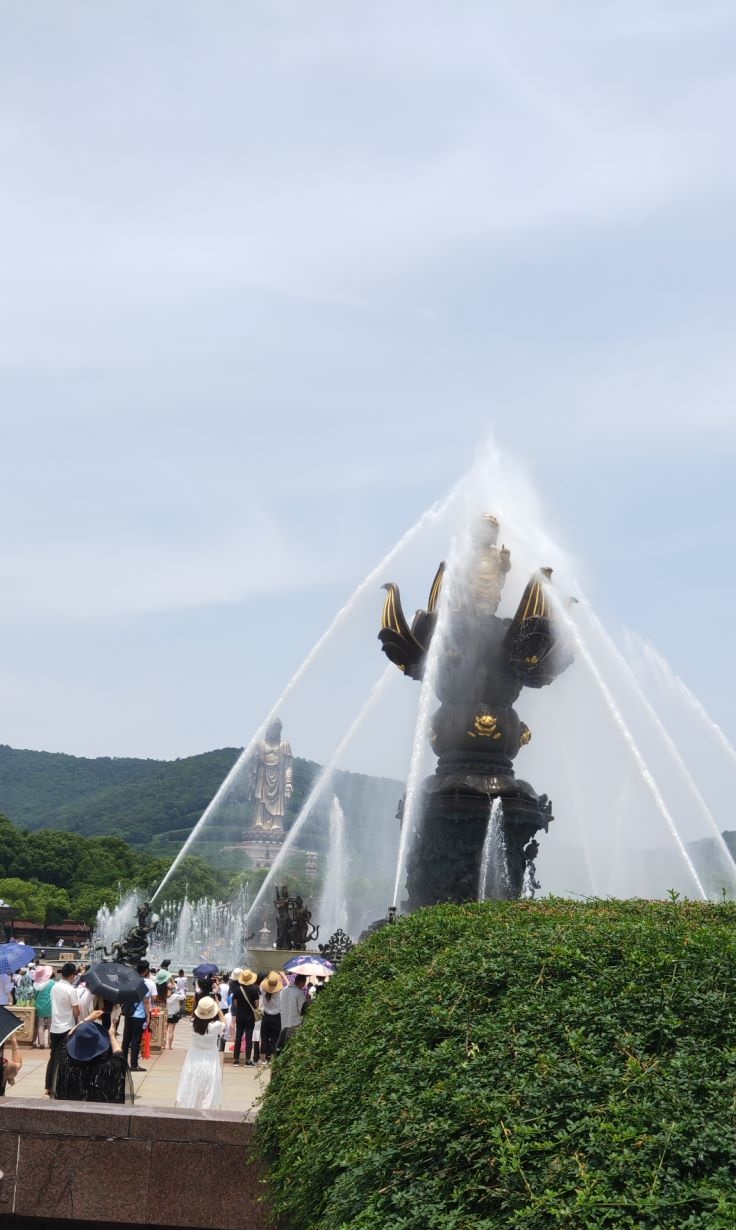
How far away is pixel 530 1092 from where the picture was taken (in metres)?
5.84

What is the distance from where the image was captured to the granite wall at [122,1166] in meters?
8.69

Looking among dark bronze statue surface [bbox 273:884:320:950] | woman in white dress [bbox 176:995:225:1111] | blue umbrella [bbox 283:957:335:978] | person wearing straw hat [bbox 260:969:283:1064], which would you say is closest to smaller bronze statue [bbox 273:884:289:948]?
dark bronze statue surface [bbox 273:884:320:950]

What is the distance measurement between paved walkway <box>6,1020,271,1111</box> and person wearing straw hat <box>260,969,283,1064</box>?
1.55 feet

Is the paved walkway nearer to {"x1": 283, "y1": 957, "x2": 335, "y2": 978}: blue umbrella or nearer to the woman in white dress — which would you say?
the woman in white dress

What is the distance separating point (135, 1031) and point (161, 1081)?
1.11 meters

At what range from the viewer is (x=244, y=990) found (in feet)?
65.2

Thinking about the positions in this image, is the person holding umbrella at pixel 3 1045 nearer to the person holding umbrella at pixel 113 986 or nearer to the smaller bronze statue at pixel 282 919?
the person holding umbrella at pixel 113 986

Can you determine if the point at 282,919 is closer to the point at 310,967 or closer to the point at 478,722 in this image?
the point at 478,722

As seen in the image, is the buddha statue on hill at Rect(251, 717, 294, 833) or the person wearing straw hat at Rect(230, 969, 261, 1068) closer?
the person wearing straw hat at Rect(230, 969, 261, 1068)

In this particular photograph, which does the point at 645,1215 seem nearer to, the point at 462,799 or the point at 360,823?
the point at 462,799

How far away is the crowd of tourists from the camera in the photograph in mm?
10406

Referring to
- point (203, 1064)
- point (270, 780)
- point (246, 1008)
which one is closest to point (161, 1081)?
point (246, 1008)

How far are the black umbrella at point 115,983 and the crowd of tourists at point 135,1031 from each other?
0.24 feet

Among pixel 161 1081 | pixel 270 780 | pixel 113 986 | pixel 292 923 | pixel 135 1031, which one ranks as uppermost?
pixel 270 780
